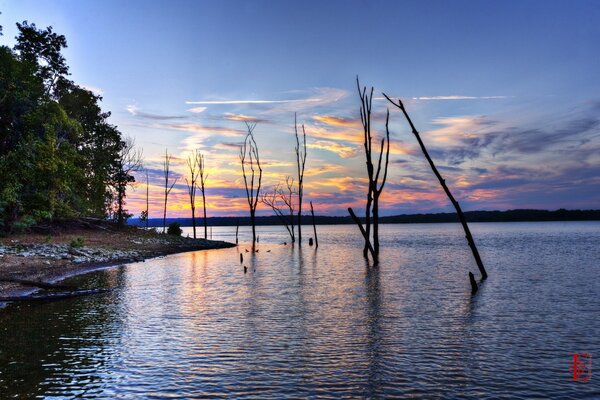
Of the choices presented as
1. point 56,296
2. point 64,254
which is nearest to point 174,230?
point 64,254

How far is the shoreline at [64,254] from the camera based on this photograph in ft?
81.6

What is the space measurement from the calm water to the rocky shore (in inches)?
135

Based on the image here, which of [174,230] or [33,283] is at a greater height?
[174,230]

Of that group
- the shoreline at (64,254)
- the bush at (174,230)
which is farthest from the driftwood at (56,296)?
the bush at (174,230)

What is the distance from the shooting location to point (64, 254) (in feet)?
116

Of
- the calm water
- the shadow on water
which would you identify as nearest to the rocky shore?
the calm water

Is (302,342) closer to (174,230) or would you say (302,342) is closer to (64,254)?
(64,254)

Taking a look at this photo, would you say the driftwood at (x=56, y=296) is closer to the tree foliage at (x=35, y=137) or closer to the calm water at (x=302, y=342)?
the calm water at (x=302, y=342)

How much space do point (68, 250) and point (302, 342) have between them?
29.7m

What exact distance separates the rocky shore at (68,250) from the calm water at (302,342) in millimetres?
3424

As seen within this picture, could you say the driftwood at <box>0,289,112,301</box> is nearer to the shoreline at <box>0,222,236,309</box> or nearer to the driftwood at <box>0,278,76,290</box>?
the shoreline at <box>0,222,236,309</box>

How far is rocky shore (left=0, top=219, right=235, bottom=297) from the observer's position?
25.9 metres

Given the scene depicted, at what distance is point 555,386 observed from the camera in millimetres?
10266

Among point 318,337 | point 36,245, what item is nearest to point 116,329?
point 318,337
